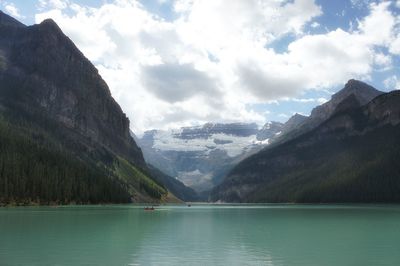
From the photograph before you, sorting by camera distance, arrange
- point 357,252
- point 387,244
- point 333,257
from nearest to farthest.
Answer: point 333,257 → point 357,252 → point 387,244

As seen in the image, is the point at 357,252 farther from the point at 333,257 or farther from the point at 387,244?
the point at 387,244

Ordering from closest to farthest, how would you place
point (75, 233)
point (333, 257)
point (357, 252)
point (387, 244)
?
point (333, 257), point (357, 252), point (387, 244), point (75, 233)

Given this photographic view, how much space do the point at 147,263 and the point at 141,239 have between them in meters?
24.3

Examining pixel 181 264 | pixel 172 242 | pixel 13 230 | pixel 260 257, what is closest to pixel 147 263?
pixel 181 264

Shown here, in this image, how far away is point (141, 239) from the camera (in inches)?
2931

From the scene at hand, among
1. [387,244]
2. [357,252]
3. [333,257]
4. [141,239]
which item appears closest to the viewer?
[333,257]

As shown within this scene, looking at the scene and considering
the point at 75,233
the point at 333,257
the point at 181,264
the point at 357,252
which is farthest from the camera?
the point at 75,233

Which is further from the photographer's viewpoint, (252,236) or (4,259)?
(252,236)

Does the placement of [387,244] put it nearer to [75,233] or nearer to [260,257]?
[260,257]

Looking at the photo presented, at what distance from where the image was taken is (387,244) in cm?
6919

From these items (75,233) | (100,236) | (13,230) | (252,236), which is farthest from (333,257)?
(13,230)

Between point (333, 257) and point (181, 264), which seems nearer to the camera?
point (181, 264)

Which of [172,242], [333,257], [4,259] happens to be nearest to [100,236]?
[172,242]

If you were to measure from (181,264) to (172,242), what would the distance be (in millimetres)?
20962
